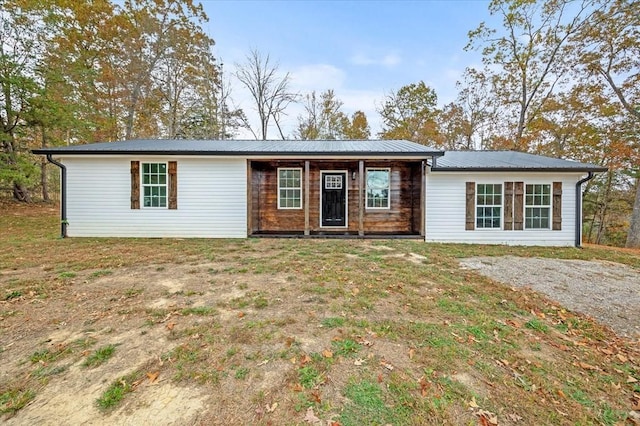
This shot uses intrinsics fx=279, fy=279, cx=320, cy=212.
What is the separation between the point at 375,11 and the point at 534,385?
667 inches

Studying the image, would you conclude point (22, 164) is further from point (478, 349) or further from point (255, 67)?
point (478, 349)

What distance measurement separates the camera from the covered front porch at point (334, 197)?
30.6 feet

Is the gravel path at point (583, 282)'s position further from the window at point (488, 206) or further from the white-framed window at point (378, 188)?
the white-framed window at point (378, 188)

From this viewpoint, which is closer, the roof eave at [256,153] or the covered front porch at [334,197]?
the roof eave at [256,153]

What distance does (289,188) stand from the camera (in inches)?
374

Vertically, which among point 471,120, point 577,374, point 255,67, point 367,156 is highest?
point 255,67

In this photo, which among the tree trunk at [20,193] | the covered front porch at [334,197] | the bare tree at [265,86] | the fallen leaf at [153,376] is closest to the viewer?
the fallen leaf at [153,376]

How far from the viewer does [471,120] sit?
19812 mm

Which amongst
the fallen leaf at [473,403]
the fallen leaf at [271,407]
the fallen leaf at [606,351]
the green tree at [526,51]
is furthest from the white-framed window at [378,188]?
the green tree at [526,51]

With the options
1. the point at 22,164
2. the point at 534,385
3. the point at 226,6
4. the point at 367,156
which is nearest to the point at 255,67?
the point at 226,6

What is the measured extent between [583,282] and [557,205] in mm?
4285

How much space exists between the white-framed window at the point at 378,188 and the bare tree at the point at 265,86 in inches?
519

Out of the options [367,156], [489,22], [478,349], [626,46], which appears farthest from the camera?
[489,22]

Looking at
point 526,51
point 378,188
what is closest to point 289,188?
point 378,188
